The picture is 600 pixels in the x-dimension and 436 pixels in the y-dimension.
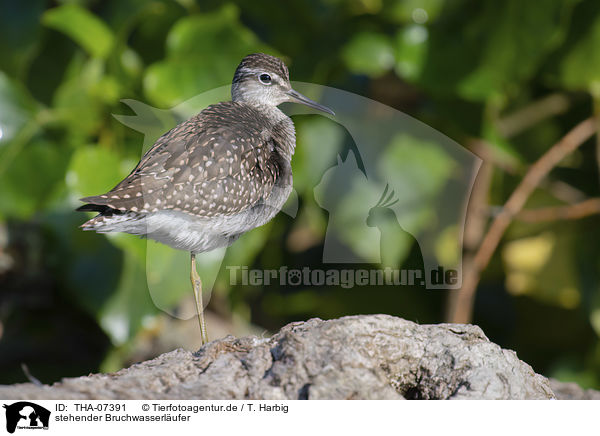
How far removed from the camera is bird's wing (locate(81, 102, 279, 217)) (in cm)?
99

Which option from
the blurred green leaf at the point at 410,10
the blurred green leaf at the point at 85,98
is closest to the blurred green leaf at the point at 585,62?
the blurred green leaf at the point at 410,10

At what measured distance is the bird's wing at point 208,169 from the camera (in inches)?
39.1

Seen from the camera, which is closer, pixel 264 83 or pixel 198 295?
pixel 264 83

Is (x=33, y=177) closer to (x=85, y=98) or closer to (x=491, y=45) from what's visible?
(x=85, y=98)

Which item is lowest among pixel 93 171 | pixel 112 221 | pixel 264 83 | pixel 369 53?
pixel 112 221

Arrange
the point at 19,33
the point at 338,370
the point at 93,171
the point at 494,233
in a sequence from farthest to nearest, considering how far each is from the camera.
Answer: the point at 494,233, the point at 19,33, the point at 93,171, the point at 338,370

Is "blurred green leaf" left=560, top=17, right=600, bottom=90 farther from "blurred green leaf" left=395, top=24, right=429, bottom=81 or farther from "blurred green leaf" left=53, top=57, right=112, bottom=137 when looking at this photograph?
"blurred green leaf" left=53, top=57, right=112, bottom=137

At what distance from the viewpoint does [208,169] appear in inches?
40.4

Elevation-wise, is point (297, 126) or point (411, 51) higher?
point (411, 51)

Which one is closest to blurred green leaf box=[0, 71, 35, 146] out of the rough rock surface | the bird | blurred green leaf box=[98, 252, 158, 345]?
blurred green leaf box=[98, 252, 158, 345]

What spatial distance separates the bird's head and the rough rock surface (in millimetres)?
364

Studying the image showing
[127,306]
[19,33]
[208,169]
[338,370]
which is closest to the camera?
[338,370]

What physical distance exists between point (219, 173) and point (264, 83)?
0.55 feet
